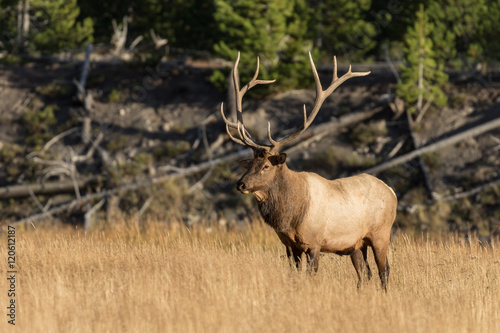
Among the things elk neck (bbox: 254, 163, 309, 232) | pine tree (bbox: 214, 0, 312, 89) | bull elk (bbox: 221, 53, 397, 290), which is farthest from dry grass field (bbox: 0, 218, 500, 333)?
pine tree (bbox: 214, 0, 312, 89)

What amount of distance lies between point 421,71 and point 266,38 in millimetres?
4734

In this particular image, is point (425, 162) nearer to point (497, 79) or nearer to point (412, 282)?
point (497, 79)

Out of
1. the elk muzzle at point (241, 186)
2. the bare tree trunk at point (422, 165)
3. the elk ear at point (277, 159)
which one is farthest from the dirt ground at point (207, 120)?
the elk muzzle at point (241, 186)

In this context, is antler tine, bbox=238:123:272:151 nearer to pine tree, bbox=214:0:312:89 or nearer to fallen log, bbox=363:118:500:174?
fallen log, bbox=363:118:500:174

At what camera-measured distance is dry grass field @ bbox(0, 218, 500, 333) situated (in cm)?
556

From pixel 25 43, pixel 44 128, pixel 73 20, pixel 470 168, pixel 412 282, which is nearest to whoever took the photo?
pixel 412 282

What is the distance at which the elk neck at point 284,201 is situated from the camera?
274 inches

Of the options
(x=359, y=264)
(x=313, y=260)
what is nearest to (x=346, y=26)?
(x=359, y=264)

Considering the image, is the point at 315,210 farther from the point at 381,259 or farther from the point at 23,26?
the point at 23,26

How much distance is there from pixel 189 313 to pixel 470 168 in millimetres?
14596

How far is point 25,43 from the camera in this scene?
28.7 meters

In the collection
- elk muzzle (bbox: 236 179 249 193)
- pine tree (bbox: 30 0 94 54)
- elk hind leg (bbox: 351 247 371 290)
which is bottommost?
pine tree (bbox: 30 0 94 54)

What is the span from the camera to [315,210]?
7000 mm

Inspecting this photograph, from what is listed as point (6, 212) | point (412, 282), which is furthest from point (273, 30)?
point (412, 282)
